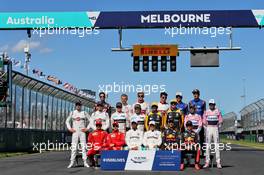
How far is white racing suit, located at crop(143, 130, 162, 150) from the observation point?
13.1 meters

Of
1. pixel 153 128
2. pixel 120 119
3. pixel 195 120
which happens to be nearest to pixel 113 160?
pixel 153 128

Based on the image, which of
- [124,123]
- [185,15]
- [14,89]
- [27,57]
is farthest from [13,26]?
[27,57]

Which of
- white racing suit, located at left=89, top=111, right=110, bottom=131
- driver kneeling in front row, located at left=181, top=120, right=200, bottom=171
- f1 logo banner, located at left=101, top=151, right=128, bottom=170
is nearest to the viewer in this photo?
f1 logo banner, located at left=101, top=151, right=128, bottom=170

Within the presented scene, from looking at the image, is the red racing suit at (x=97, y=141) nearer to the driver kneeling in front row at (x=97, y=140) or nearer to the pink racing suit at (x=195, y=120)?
the driver kneeling in front row at (x=97, y=140)

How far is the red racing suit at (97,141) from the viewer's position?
1350 centimetres

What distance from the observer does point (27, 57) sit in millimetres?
47094

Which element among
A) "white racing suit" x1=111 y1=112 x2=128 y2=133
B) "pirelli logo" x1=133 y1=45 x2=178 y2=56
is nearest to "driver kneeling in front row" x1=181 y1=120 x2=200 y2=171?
"white racing suit" x1=111 y1=112 x2=128 y2=133

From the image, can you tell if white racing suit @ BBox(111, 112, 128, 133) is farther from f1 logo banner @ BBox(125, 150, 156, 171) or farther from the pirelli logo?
the pirelli logo

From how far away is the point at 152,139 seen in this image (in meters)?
13.2

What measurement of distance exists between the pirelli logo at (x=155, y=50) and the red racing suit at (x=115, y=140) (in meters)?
12.6

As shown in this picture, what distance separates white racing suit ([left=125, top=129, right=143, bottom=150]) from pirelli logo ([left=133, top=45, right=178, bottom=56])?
12.8m

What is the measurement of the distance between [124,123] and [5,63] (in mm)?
12506

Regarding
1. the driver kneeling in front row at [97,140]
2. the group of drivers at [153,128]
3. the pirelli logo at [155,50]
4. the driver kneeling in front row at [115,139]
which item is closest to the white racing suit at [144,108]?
the group of drivers at [153,128]

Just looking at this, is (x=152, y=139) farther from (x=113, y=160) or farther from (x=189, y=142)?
(x=113, y=160)
